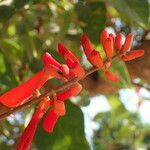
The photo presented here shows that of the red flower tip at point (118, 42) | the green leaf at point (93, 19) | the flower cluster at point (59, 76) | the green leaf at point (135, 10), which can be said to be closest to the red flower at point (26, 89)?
the flower cluster at point (59, 76)

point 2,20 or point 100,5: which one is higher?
point 2,20

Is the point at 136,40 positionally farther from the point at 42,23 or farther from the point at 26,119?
the point at 26,119

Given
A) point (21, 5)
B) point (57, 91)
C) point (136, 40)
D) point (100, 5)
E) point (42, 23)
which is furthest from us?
point (136, 40)

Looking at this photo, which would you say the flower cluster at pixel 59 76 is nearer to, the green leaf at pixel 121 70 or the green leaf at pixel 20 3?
the green leaf at pixel 20 3

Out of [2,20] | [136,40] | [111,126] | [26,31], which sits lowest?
[111,126]

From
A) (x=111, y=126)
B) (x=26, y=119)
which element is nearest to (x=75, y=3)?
(x=26, y=119)

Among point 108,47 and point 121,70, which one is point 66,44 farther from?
point 108,47

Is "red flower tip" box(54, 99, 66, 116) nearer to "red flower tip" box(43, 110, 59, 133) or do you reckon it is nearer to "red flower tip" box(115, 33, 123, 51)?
"red flower tip" box(43, 110, 59, 133)
